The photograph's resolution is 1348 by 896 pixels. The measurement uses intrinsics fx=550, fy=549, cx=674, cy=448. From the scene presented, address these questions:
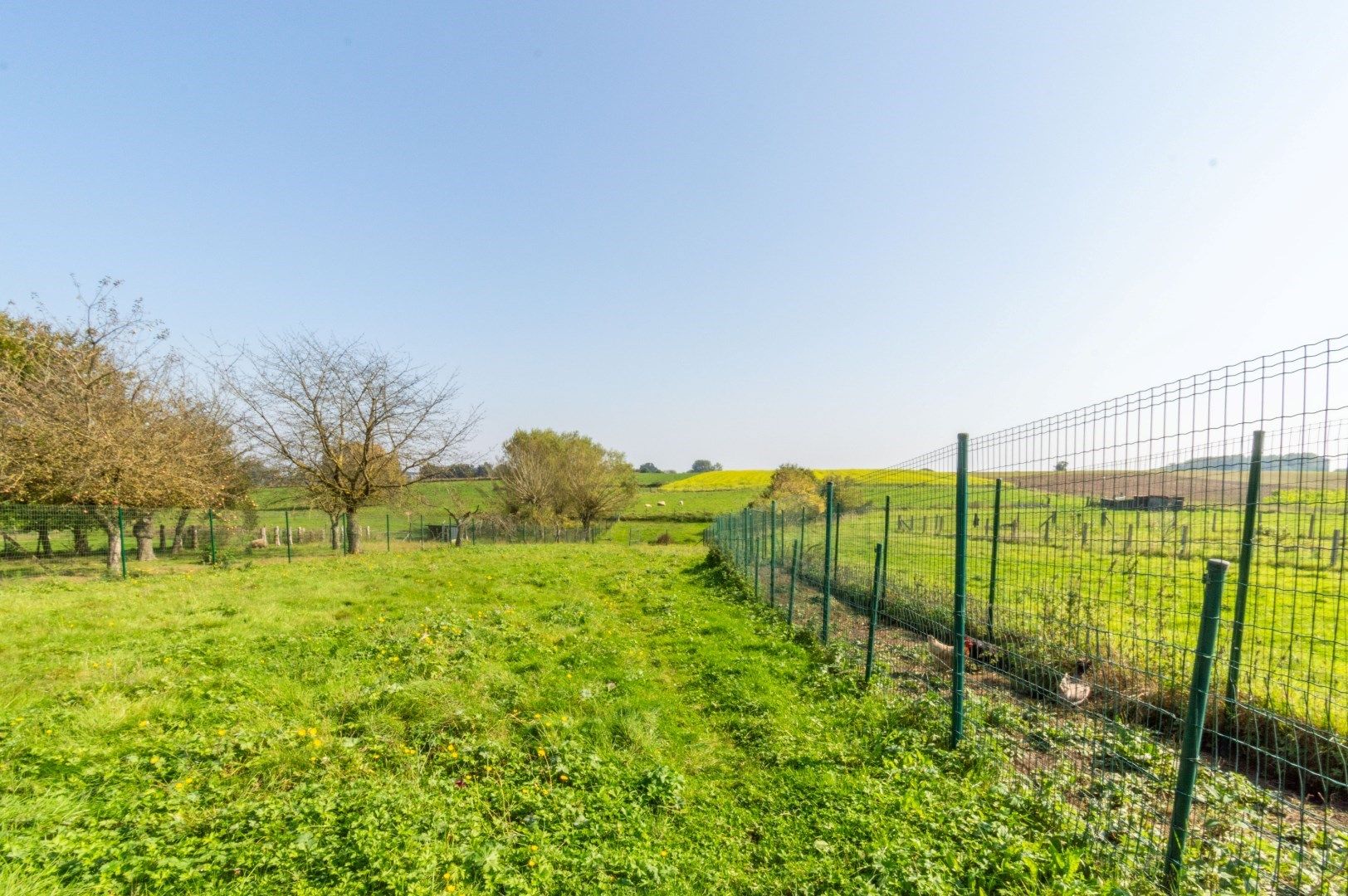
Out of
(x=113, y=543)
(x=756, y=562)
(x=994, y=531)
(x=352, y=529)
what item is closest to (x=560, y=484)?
(x=352, y=529)

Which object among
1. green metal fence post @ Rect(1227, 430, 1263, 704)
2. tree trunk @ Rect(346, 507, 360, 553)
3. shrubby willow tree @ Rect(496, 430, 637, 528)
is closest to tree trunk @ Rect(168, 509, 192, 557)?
tree trunk @ Rect(346, 507, 360, 553)

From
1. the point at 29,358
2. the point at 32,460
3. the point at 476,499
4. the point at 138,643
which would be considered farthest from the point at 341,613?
the point at 476,499

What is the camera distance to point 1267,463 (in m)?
2.23

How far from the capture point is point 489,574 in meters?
12.6

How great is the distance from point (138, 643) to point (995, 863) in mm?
8505

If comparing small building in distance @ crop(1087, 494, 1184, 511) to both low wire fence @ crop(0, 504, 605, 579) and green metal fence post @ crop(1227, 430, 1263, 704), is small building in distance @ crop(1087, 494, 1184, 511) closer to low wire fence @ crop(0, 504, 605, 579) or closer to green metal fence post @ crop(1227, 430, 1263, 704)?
green metal fence post @ crop(1227, 430, 1263, 704)

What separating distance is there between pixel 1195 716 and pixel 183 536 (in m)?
28.8

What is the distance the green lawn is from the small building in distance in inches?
66.5

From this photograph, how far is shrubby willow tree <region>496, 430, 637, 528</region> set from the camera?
34.0 meters

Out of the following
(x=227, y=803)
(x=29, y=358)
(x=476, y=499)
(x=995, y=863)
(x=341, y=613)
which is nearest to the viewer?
(x=995, y=863)

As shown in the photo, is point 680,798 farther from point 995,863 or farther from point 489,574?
point 489,574

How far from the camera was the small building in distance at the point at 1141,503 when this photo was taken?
2664mm

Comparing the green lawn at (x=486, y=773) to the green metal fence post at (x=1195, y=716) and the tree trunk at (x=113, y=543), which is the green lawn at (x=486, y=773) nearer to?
the green metal fence post at (x=1195, y=716)

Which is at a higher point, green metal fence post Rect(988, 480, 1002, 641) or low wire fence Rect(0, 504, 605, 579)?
green metal fence post Rect(988, 480, 1002, 641)
